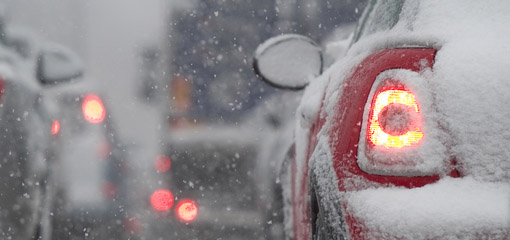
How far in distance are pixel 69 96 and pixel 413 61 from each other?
467 cm

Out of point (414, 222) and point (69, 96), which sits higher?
point (69, 96)

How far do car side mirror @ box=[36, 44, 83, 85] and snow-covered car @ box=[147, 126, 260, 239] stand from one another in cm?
122

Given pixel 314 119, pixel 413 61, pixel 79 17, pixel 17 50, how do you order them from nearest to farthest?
pixel 413 61
pixel 314 119
pixel 17 50
pixel 79 17

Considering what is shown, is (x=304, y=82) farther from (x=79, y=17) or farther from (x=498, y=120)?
(x=79, y=17)

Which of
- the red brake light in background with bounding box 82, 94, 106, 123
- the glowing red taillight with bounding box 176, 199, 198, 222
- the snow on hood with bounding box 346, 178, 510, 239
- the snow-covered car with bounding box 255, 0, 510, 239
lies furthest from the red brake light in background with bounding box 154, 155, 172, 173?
the snow on hood with bounding box 346, 178, 510, 239

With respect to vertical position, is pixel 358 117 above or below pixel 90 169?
below

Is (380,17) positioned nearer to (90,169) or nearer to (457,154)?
(457,154)

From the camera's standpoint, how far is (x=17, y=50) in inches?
177

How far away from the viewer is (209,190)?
534 centimetres

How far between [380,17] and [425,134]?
94cm

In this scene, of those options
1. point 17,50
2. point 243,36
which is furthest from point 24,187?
point 243,36

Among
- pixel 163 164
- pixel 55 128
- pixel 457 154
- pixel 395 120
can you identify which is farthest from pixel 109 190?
pixel 457 154

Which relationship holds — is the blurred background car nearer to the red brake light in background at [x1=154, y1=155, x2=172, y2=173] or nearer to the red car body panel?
the red brake light in background at [x1=154, y1=155, x2=172, y2=173]

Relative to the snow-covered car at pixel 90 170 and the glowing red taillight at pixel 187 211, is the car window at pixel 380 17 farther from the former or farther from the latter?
the snow-covered car at pixel 90 170
